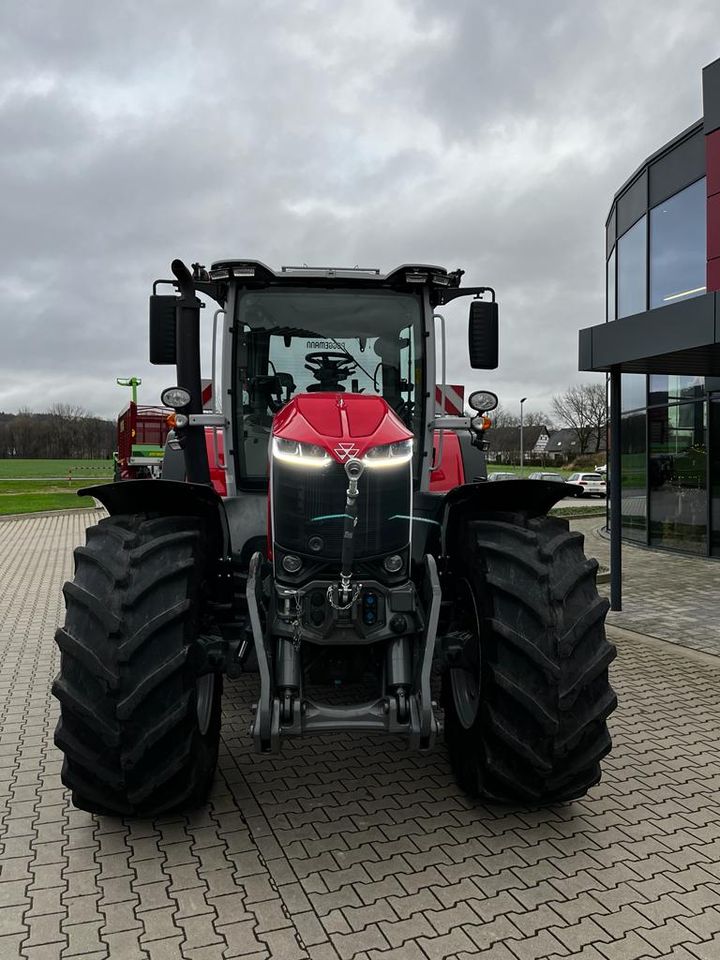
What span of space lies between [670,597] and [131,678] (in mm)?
7919

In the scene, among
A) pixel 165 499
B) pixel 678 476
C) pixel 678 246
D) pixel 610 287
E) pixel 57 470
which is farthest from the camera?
pixel 57 470

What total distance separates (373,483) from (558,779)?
1.47 m

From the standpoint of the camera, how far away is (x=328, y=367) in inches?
173

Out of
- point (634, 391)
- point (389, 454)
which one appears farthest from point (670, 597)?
point (389, 454)

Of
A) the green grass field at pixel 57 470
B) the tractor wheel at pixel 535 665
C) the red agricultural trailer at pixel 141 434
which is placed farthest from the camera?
the green grass field at pixel 57 470

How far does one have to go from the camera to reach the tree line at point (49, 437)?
78.1 metres

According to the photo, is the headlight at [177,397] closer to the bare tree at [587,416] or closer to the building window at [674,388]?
the building window at [674,388]

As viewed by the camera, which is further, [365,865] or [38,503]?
[38,503]

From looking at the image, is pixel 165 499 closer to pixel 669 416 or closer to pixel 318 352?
pixel 318 352

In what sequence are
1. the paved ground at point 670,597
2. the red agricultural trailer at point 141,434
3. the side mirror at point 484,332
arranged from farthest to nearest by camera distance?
1. the red agricultural trailer at point 141,434
2. the paved ground at point 670,597
3. the side mirror at point 484,332

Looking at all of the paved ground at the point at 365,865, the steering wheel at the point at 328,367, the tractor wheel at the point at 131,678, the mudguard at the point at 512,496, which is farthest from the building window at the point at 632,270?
the tractor wheel at the point at 131,678

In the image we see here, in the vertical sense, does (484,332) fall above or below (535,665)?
above

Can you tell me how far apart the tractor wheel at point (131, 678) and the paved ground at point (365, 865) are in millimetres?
323

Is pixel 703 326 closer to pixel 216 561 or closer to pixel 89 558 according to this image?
pixel 216 561
